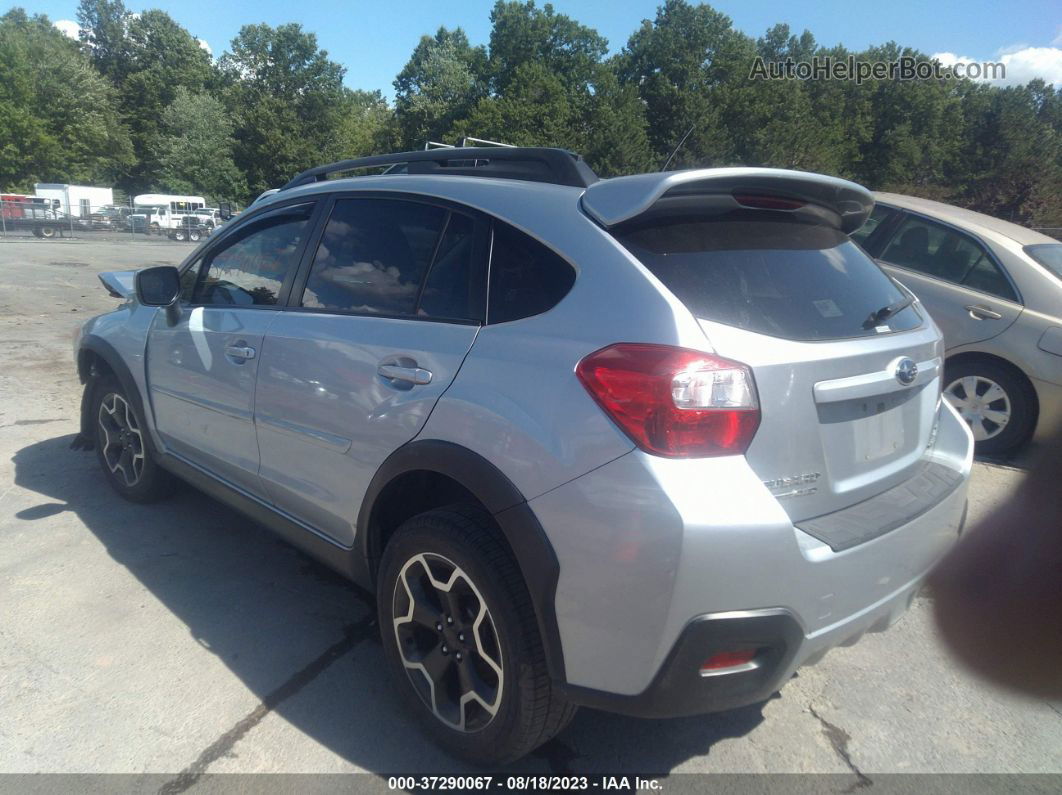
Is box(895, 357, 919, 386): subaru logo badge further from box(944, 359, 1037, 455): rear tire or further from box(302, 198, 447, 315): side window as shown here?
box(944, 359, 1037, 455): rear tire

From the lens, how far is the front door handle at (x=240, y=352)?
3230mm

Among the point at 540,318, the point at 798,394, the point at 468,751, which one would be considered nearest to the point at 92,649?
the point at 468,751

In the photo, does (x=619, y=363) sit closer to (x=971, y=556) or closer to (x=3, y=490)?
(x=971, y=556)

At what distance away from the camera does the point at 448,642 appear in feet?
7.97

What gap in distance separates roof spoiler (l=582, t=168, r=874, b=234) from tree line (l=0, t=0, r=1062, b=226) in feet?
109

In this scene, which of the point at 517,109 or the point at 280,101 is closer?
the point at 517,109

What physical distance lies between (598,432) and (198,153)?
6630cm

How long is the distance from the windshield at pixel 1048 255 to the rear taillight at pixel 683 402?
199 inches

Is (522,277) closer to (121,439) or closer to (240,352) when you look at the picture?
(240,352)

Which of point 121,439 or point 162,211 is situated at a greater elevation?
point 121,439

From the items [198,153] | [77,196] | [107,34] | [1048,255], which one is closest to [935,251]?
[1048,255]

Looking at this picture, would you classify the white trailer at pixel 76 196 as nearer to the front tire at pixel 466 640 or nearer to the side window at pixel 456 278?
the side window at pixel 456 278

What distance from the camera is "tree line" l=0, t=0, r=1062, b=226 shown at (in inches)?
1709

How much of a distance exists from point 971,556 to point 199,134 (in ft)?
218
